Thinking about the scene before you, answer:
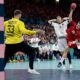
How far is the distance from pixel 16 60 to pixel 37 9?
1106cm

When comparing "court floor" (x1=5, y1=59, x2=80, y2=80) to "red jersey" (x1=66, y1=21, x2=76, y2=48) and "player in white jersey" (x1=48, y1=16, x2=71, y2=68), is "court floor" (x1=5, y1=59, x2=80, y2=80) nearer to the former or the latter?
"player in white jersey" (x1=48, y1=16, x2=71, y2=68)

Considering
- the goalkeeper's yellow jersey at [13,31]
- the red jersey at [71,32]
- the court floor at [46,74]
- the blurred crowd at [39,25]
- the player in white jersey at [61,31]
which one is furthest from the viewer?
the blurred crowd at [39,25]

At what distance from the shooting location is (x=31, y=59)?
7668mm

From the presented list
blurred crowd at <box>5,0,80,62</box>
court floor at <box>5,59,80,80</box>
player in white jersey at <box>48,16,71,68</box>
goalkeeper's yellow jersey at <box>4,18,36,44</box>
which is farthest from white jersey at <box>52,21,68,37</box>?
blurred crowd at <box>5,0,80,62</box>

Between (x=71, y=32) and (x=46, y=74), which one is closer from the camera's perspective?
(x=46, y=74)

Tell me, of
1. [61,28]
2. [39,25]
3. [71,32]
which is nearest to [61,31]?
[61,28]

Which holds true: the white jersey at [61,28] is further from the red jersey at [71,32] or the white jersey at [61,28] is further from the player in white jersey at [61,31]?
the red jersey at [71,32]

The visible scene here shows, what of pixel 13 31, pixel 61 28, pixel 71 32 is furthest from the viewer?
pixel 61 28

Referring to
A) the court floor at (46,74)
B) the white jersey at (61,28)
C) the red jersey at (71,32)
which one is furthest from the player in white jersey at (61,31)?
the court floor at (46,74)

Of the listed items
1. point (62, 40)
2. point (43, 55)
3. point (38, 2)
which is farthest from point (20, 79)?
point (38, 2)

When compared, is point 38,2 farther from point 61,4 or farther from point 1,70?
point 1,70

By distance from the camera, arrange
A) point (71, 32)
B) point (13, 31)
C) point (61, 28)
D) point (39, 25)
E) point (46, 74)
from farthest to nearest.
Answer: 1. point (39, 25)
2. point (61, 28)
3. point (71, 32)
4. point (46, 74)
5. point (13, 31)

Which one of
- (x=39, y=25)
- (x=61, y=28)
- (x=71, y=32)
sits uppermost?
(x=39, y=25)

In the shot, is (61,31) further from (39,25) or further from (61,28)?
(39,25)
